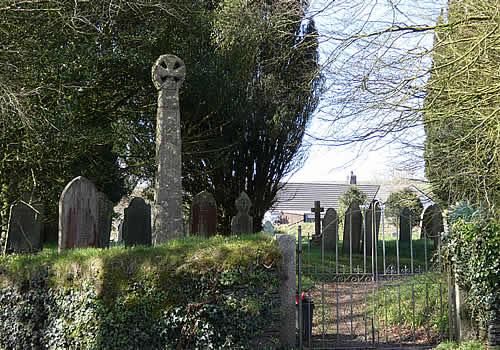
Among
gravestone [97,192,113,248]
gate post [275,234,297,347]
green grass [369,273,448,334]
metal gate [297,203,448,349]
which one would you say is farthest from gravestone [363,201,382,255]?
gravestone [97,192,113,248]

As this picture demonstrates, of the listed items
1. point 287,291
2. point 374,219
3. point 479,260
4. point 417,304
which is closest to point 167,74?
point 287,291

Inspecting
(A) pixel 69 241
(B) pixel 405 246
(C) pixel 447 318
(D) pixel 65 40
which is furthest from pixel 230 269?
(B) pixel 405 246

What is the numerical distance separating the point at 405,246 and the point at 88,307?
11.5 metres

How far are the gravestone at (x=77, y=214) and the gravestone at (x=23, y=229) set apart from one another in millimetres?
1950

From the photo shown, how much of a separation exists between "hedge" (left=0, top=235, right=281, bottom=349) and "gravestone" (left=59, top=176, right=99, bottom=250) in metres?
1.23

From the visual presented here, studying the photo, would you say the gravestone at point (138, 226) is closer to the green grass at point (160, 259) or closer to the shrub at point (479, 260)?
the green grass at point (160, 259)

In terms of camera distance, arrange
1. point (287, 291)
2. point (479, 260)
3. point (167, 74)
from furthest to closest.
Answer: point (167, 74), point (479, 260), point (287, 291)

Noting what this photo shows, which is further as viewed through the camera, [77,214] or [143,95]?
[143,95]

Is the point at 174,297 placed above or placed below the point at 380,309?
above

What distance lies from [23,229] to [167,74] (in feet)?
11.9

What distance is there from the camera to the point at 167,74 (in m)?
8.91

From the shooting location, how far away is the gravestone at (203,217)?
10.6m

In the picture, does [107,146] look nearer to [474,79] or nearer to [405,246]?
[405,246]

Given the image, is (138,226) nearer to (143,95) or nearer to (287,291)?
(287,291)
